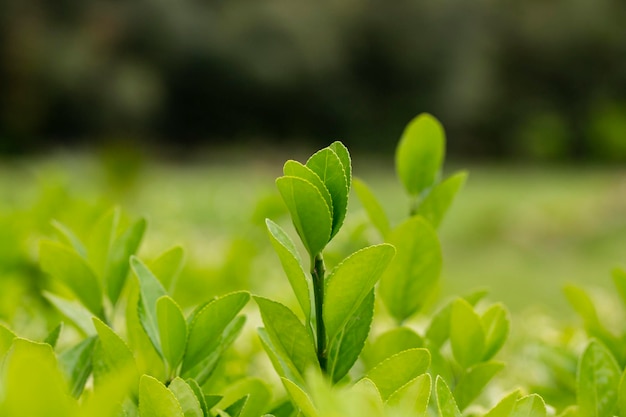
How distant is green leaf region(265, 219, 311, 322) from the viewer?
360mm

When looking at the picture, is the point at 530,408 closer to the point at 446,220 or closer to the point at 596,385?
the point at 596,385

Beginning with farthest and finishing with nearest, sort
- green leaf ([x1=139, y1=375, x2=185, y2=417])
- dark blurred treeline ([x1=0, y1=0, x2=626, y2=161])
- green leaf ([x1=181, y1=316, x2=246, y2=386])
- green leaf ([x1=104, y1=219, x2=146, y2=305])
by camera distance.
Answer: dark blurred treeline ([x1=0, y1=0, x2=626, y2=161])
green leaf ([x1=104, y1=219, x2=146, y2=305])
green leaf ([x1=181, y1=316, x2=246, y2=386])
green leaf ([x1=139, y1=375, x2=185, y2=417])

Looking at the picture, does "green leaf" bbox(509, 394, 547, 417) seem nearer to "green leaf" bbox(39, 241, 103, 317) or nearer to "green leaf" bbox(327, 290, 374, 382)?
"green leaf" bbox(327, 290, 374, 382)

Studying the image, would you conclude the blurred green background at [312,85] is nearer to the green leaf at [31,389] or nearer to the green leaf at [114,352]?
the green leaf at [114,352]

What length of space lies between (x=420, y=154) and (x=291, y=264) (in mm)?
232

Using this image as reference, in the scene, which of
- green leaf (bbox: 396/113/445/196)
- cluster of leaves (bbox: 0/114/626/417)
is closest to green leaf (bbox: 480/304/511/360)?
cluster of leaves (bbox: 0/114/626/417)

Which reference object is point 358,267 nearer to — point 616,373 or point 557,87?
point 616,373

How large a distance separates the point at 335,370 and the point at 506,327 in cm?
16

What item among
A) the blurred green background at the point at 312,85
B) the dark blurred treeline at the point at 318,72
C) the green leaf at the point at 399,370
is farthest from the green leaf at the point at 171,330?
the dark blurred treeline at the point at 318,72

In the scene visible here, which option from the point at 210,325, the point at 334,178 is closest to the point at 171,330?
the point at 210,325

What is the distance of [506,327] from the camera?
52cm

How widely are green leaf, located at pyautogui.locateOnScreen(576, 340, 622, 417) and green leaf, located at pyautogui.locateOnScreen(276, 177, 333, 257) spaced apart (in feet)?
0.65

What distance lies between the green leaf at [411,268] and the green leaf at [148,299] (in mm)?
151

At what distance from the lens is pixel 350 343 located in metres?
0.41
